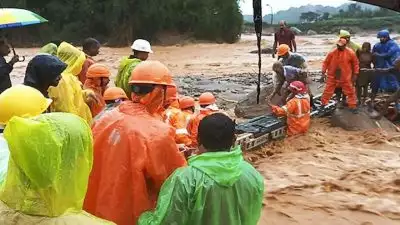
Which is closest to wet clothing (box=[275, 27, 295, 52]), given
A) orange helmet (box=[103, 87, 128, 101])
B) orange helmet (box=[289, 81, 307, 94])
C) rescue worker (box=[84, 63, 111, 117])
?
orange helmet (box=[289, 81, 307, 94])

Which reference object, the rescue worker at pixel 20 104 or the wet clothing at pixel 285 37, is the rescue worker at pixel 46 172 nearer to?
the rescue worker at pixel 20 104

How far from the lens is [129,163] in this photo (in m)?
3.05

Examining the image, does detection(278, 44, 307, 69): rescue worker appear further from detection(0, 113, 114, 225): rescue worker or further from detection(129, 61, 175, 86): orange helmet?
detection(0, 113, 114, 225): rescue worker

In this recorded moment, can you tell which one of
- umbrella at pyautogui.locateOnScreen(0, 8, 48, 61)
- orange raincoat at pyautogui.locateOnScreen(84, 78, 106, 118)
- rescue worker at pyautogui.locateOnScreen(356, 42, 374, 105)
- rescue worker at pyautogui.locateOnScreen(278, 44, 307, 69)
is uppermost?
umbrella at pyautogui.locateOnScreen(0, 8, 48, 61)

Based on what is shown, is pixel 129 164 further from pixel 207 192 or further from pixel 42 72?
pixel 42 72

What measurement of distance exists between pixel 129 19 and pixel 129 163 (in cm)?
3366

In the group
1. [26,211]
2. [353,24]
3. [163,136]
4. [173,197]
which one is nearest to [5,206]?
[26,211]

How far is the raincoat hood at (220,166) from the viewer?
2.75 metres

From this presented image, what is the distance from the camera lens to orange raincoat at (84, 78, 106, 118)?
576 centimetres

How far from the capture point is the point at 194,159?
2.79 m

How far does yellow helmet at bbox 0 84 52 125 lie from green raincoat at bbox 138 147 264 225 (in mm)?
664

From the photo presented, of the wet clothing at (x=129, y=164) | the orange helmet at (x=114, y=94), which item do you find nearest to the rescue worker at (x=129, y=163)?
the wet clothing at (x=129, y=164)

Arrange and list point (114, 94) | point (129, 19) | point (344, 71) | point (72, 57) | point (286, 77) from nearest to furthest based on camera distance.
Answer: point (72, 57)
point (114, 94)
point (286, 77)
point (344, 71)
point (129, 19)

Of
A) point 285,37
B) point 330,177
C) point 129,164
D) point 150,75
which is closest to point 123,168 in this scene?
Answer: point 129,164
